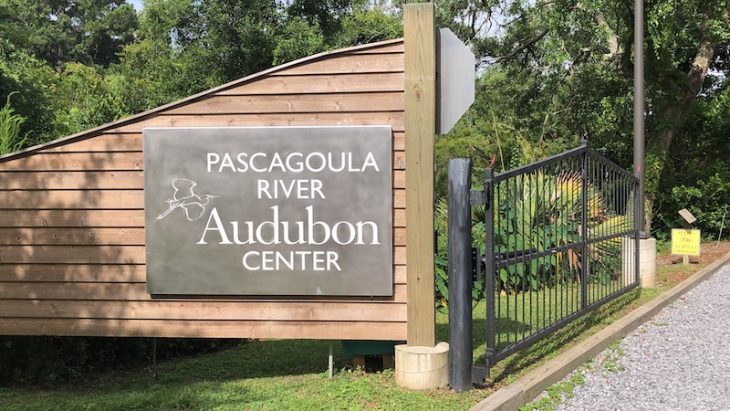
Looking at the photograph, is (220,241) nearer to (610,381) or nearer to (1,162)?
(1,162)

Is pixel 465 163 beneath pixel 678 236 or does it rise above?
above

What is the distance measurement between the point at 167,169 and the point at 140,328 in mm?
1232

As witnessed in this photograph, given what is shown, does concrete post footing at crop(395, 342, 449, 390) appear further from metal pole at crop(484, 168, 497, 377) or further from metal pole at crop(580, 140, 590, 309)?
metal pole at crop(580, 140, 590, 309)

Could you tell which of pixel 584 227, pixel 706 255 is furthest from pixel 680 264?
pixel 584 227

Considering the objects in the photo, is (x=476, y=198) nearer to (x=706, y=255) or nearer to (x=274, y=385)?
(x=274, y=385)

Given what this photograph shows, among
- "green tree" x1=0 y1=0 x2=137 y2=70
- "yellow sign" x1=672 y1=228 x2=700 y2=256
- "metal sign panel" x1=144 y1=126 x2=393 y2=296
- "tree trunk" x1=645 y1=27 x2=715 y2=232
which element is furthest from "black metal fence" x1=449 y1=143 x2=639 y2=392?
"green tree" x1=0 y1=0 x2=137 y2=70

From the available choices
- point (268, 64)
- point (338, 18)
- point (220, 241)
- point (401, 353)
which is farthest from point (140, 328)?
point (338, 18)

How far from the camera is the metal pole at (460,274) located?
441cm

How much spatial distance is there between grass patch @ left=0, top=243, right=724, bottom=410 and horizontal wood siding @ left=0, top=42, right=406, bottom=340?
0.44 m

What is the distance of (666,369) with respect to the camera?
17.5 feet

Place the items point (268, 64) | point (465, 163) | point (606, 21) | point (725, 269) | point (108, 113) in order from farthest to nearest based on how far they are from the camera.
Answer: point (268, 64) → point (606, 21) → point (725, 269) → point (108, 113) → point (465, 163)

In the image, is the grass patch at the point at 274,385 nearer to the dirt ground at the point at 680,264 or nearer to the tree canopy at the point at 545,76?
the dirt ground at the point at 680,264

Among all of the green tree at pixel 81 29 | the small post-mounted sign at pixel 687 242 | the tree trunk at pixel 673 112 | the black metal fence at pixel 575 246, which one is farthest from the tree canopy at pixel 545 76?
the green tree at pixel 81 29

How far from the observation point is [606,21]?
51.8 ft
